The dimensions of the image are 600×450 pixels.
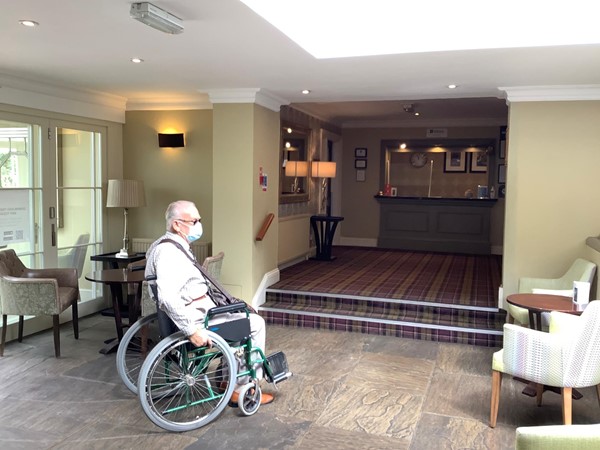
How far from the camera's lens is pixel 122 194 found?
238 inches

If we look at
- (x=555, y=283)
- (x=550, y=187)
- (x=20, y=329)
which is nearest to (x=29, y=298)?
(x=20, y=329)

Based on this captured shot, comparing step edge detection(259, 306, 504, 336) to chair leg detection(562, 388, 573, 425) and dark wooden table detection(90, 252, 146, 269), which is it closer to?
dark wooden table detection(90, 252, 146, 269)

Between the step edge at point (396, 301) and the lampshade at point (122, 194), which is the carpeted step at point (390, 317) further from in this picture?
the lampshade at point (122, 194)

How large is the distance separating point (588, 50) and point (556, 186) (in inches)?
72.8

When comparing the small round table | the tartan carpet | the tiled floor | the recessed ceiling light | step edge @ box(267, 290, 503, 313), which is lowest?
the tiled floor

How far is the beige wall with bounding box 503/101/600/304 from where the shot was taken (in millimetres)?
5281

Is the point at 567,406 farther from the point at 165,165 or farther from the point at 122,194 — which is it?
the point at 165,165

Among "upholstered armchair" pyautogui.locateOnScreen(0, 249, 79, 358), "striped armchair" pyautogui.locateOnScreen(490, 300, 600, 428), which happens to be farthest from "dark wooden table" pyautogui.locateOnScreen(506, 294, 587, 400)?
"upholstered armchair" pyautogui.locateOnScreen(0, 249, 79, 358)

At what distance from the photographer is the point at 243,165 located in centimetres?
586

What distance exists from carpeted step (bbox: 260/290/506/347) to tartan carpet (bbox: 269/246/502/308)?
13cm

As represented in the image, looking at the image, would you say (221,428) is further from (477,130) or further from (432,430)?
(477,130)

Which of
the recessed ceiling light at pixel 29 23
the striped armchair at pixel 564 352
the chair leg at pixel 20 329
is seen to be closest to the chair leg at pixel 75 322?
the chair leg at pixel 20 329

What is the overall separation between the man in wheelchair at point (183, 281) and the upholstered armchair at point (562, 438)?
1932mm

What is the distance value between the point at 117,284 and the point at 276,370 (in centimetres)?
189
